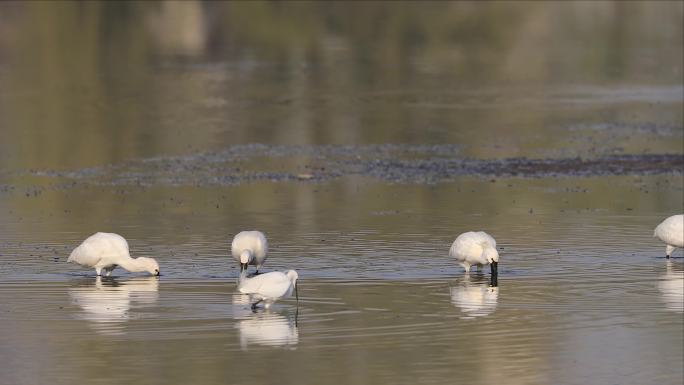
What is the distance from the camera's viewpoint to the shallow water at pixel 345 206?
1565cm

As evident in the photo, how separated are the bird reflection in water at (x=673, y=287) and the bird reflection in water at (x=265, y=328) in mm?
4176

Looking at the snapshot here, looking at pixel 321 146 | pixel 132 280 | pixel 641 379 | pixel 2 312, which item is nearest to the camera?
pixel 641 379

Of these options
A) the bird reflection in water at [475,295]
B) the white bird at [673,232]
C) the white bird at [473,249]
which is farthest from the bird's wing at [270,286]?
the white bird at [673,232]

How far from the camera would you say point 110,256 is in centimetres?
2014

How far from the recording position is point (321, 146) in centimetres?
3503

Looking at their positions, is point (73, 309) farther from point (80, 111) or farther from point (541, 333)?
point (80, 111)

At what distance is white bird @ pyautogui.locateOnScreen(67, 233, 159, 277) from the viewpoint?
20.0 metres

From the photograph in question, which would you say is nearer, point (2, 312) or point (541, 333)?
point (541, 333)

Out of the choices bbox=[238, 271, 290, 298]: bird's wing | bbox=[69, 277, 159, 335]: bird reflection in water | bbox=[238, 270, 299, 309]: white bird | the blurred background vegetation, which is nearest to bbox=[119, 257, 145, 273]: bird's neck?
bbox=[69, 277, 159, 335]: bird reflection in water

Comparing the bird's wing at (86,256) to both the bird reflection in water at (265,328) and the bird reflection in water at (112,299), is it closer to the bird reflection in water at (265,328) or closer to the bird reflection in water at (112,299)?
the bird reflection in water at (112,299)

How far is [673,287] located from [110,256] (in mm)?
6812

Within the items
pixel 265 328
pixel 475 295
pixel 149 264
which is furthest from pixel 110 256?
pixel 475 295

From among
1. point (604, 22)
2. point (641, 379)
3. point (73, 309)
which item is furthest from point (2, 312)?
point (604, 22)

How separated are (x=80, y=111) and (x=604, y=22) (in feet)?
134
